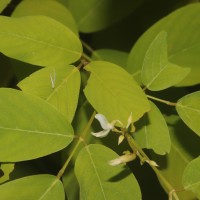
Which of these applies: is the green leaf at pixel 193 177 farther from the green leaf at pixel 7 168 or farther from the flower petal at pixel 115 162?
the green leaf at pixel 7 168

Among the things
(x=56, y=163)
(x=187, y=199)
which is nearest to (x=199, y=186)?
(x=187, y=199)

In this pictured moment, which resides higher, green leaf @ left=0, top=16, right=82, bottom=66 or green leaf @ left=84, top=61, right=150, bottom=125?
green leaf @ left=0, top=16, right=82, bottom=66

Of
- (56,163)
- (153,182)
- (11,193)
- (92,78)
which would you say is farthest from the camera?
A: (56,163)

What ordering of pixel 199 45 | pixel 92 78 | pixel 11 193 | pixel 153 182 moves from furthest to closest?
pixel 153 182, pixel 199 45, pixel 92 78, pixel 11 193

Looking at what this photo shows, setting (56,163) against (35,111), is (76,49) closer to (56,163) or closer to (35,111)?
(35,111)

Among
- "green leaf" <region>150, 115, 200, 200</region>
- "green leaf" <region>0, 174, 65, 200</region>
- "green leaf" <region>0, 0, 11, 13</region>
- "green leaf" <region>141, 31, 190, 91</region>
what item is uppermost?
"green leaf" <region>0, 0, 11, 13</region>

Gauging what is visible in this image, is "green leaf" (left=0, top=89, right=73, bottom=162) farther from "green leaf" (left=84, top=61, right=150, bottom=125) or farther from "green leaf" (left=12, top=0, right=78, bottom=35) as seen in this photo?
"green leaf" (left=12, top=0, right=78, bottom=35)

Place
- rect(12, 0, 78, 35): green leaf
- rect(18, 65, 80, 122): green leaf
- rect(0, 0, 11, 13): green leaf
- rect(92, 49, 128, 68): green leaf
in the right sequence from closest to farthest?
1. rect(18, 65, 80, 122): green leaf
2. rect(0, 0, 11, 13): green leaf
3. rect(12, 0, 78, 35): green leaf
4. rect(92, 49, 128, 68): green leaf

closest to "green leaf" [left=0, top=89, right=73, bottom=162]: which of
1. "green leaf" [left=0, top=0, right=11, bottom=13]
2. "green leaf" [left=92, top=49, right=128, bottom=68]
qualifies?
"green leaf" [left=0, top=0, right=11, bottom=13]
